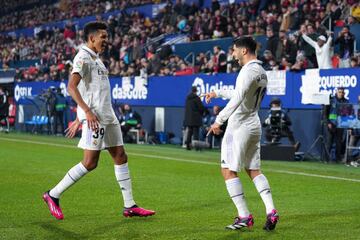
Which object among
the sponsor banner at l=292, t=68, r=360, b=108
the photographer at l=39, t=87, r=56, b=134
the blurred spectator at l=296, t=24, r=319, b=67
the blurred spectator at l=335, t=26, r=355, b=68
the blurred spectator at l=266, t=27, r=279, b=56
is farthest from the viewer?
the photographer at l=39, t=87, r=56, b=134

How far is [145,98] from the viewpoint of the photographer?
87.1ft

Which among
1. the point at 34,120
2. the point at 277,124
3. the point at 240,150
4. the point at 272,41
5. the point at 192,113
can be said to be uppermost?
the point at 272,41

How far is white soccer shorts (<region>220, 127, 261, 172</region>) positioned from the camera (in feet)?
25.0

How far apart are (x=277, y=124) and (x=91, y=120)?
11.8 m

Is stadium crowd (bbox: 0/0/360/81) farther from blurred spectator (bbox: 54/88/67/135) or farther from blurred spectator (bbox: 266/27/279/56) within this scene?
blurred spectator (bbox: 54/88/67/135)

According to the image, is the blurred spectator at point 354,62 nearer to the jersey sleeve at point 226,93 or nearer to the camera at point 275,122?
the camera at point 275,122

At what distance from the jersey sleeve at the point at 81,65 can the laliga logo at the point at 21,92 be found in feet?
89.9

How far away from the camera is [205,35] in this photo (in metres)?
27.5

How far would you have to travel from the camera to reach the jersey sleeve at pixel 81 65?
809cm

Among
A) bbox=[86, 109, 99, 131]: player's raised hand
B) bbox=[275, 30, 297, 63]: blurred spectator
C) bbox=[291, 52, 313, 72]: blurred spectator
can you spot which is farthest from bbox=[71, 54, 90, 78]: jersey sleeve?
bbox=[275, 30, 297, 63]: blurred spectator

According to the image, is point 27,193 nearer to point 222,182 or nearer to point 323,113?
point 222,182

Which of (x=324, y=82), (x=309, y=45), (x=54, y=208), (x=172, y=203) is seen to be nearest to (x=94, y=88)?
(x=54, y=208)

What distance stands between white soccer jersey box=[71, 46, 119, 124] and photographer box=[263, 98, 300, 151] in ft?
37.1

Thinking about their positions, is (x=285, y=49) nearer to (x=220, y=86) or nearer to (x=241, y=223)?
(x=220, y=86)
